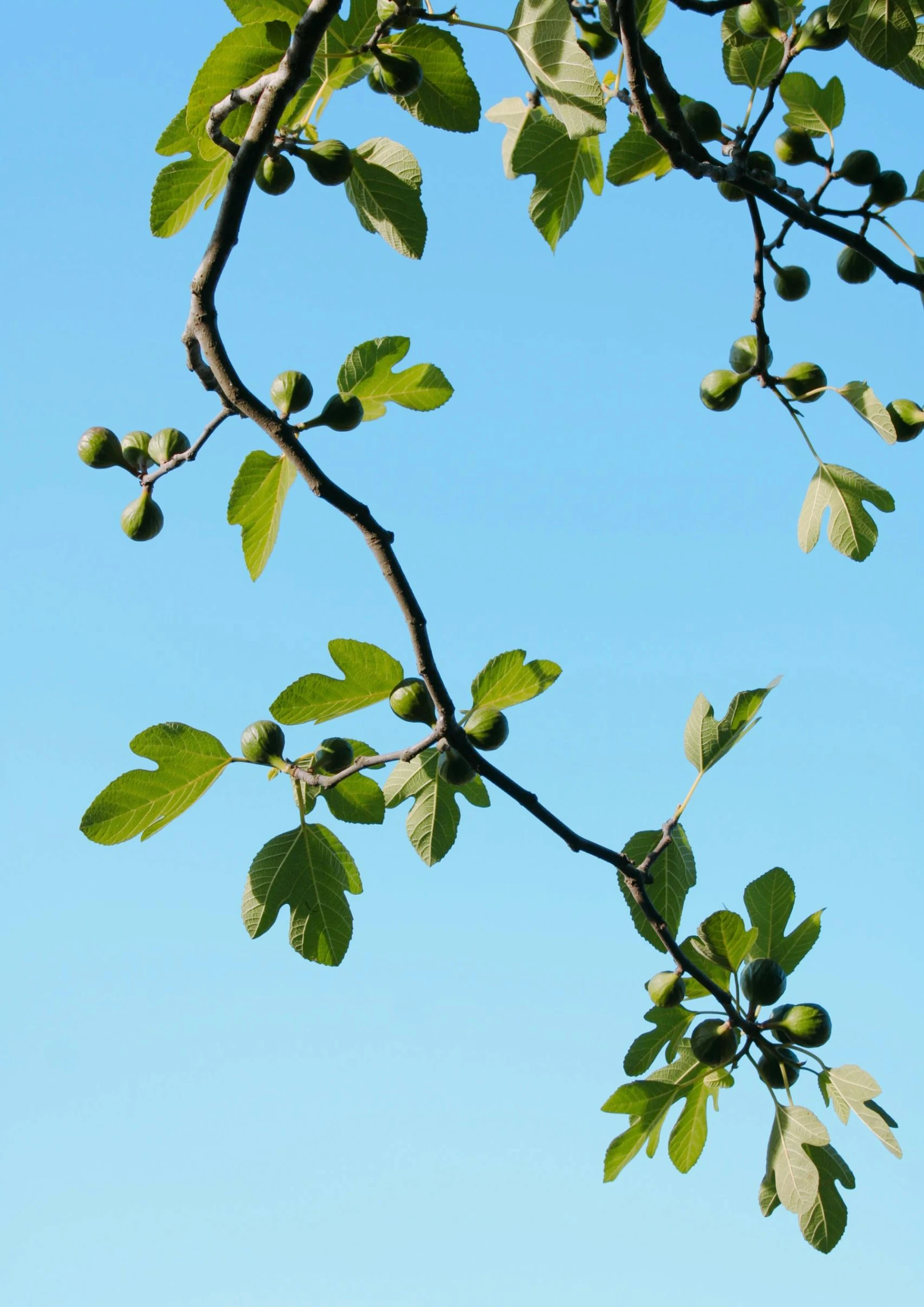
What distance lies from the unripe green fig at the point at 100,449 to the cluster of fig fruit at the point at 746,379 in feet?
5.38

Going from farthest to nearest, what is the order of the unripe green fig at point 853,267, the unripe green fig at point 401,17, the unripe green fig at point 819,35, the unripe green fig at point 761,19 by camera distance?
the unripe green fig at point 853,267, the unripe green fig at point 761,19, the unripe green fig at point 819,35, the unripe green fig at point 401,17

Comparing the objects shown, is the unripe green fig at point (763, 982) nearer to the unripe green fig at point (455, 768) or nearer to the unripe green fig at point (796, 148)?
the unripe green fig at point (455, 768)

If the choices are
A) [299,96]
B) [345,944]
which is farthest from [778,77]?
[345,944]

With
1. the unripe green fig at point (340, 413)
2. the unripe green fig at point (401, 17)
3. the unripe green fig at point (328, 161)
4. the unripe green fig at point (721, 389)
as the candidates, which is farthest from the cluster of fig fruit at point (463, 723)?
the unripe green fig at point (721, 389)

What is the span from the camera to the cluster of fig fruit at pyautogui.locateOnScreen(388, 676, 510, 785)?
2.00m

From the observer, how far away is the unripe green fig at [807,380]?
119 inches

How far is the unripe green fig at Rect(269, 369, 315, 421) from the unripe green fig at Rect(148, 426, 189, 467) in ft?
1.01

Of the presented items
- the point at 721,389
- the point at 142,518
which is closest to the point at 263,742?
the point at 142,518

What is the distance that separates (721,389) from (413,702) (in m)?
1.58

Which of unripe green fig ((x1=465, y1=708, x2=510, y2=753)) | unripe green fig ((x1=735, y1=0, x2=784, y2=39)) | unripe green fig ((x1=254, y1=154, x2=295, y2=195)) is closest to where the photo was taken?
unripe green fig ((x1=465, y1=708, x2=510, y2=753))

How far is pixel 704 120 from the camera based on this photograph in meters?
2.83

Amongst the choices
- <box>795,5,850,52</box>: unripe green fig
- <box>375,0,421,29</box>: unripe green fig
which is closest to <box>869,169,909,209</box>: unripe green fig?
<box>795,5,850,52</box>: unripe green fig

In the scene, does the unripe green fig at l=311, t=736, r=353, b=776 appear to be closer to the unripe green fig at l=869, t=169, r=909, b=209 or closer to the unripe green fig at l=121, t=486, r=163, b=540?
the unripe green fig at l=121, t=486, r=163, b=540

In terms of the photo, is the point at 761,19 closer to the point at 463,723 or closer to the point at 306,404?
the point at 306,404
